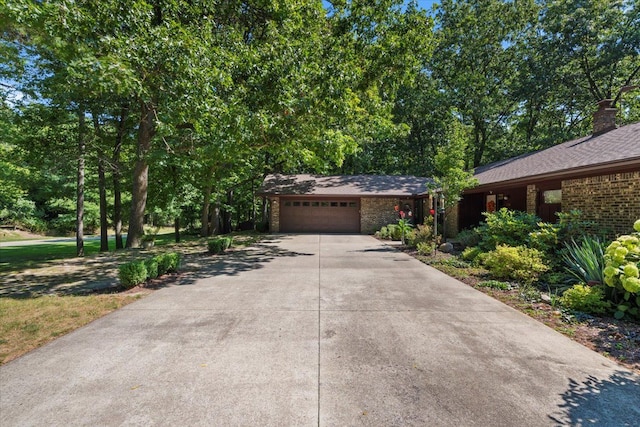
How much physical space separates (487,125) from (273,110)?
73.8 feet

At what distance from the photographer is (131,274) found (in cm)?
638

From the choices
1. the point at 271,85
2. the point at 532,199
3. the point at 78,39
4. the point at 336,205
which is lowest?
the point at 532,199

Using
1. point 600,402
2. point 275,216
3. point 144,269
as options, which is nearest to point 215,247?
point 144,269

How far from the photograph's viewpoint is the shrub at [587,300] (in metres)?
4.81

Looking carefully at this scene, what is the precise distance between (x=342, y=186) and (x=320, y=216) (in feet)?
9.02

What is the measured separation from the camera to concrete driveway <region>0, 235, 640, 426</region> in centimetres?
252

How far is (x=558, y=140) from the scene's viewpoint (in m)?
20.5

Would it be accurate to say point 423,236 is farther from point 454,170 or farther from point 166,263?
point 166,263

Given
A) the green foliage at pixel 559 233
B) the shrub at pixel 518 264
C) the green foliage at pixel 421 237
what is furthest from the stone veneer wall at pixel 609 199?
the green foliage at pixel 421 237

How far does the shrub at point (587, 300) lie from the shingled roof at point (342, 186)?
1406 cm

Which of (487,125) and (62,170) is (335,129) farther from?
(487,125)

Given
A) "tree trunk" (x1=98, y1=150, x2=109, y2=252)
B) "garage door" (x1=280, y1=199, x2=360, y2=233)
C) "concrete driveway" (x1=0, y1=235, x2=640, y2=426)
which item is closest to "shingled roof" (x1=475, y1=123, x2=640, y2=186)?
"concrete driveway" (x1=0, y1=235, x2=640, y2=426)

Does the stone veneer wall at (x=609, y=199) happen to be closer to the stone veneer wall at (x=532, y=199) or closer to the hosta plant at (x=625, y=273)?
the stone veneer wall at (x=532, y=199)

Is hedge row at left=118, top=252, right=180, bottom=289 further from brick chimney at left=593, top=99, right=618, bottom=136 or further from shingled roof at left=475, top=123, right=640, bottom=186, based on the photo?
brick chimney at left=593, top=99, right=618, bottom=136
